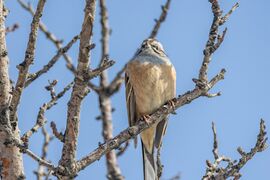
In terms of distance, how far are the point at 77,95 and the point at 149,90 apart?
2487 mm

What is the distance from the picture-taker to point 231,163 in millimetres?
4121

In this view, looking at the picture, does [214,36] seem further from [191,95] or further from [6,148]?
[6,148]

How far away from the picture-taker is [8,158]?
3.88m

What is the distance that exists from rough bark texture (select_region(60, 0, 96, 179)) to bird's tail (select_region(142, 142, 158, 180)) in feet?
5.43

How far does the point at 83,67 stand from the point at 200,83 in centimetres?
121

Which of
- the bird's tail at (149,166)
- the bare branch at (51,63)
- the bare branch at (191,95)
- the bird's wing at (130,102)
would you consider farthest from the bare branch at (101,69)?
the bird's wing at (130,102)

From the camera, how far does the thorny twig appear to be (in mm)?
4023

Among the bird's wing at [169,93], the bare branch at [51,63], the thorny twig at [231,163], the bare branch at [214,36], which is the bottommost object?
the thorny twig at [231,163]

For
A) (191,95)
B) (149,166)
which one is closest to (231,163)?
(191,95)

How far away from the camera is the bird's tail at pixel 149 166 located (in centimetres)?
537

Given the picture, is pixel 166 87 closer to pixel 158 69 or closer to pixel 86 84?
pixel 158 69

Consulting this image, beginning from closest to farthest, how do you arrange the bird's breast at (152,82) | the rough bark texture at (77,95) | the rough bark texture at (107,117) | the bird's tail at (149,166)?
1. the rough bark texture at (107,117)
2. the rough bark texture at (77,95)
3. the bird's tail at (149,166)
4. the bird's breast at (152,82)

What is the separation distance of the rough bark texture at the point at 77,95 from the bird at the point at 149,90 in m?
2.23

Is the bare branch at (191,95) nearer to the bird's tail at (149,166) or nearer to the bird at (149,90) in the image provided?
the bird's tail at (149,166)
